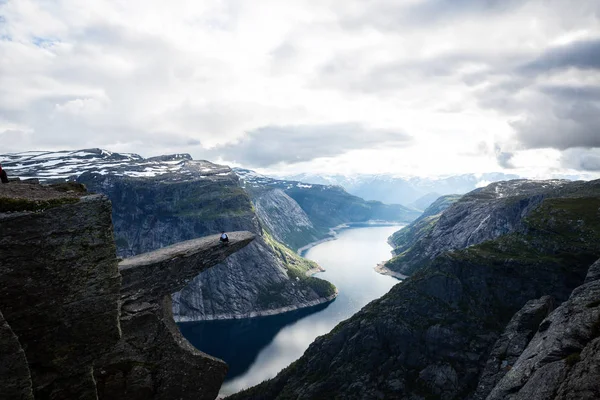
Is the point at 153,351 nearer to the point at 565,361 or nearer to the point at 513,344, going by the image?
the point at 565,361

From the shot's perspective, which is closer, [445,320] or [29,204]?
[29,204]

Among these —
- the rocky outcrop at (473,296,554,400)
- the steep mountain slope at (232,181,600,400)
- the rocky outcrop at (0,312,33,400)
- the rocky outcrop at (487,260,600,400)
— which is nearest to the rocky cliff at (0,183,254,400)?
the rocky outcrop at (0,312,33,400)

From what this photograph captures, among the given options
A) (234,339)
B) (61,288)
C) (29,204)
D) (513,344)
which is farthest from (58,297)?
(234,339)

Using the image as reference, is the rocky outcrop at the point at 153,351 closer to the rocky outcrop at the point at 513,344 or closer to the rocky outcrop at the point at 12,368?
the rocky outcrop at the point at 12,368

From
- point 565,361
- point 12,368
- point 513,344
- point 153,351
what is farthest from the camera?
point 513,344

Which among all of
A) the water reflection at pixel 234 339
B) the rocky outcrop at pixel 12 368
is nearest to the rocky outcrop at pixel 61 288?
the rocky outcrop at pixel 12 368

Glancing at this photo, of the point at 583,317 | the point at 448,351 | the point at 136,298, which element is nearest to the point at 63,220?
the point at 136,298
